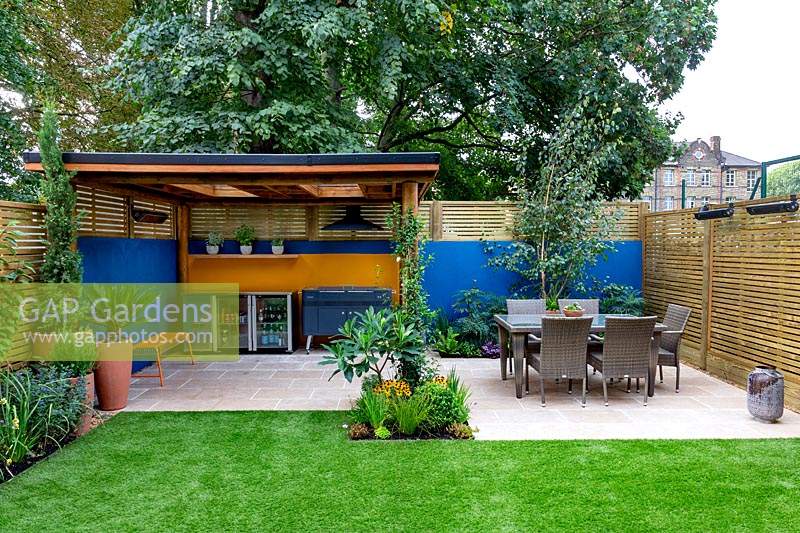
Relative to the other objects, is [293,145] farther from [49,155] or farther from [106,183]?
[49,155]

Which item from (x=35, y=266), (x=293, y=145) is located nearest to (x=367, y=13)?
(x=293, y=145)

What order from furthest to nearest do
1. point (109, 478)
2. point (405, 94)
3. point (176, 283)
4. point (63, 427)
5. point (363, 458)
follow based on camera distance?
point (405, 94) < point (176, 283) < point (63, 427) < point (363, 458) < point (109, 478)

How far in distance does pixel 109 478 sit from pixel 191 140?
612 centimetres

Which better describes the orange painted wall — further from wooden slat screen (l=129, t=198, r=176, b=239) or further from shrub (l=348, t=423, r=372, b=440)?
shrub (l=348, t=423, r=372, b=440)

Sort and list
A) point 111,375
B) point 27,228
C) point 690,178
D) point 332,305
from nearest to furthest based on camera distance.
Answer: point 27,228
point 111,375
point 332,305
point 690,178

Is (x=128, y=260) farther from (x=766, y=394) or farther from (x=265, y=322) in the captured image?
(x=766, y=394)

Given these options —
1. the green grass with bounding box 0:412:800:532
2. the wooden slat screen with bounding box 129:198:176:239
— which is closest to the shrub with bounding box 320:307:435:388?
the green grass with bounding box 0:412:800:532

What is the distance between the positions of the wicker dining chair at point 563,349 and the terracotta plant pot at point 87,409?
4.07 meters

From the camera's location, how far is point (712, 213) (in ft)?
19.8

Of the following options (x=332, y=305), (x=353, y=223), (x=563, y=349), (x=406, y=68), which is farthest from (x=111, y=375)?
(x=406, y=68)

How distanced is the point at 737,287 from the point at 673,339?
100cm

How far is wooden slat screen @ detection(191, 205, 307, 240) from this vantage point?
823 cm

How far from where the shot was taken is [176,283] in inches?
318

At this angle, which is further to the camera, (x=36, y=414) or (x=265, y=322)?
(x=265, y=322)
